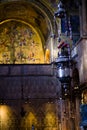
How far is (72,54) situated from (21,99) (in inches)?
156

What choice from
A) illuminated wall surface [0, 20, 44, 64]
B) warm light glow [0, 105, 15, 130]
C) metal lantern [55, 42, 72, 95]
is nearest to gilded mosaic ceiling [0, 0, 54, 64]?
illuminated wall surface [0, 20, 44, 64]

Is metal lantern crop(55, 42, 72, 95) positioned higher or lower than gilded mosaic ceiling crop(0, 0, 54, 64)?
lower

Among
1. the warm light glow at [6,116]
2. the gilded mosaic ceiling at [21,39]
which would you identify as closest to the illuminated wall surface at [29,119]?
the warm light glow at [6,116]

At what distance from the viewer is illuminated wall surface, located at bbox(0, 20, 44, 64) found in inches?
1028

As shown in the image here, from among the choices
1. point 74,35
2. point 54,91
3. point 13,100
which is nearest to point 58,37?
point 74,35

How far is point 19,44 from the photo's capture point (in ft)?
86.7

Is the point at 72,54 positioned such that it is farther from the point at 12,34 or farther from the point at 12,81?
the point at 12,34

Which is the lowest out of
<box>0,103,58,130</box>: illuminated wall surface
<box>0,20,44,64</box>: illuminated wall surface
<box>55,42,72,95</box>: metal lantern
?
<box>0,103,58,130</box>: illuminated wall surface

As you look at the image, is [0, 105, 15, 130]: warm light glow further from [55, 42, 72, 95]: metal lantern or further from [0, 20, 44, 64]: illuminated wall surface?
[0, 20, 44, 64]: illuminated wall surface

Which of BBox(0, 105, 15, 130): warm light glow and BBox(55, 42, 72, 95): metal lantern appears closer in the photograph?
BBox(55, 42, 72, 95): metal lantern

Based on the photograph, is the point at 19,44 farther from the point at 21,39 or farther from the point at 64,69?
the point at 64,69

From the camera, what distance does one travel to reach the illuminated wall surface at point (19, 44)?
26.1 m

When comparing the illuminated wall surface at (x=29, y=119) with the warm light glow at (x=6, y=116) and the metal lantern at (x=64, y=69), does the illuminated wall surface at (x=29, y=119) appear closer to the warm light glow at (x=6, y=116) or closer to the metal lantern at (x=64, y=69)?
the warm light glow at (x=6, y=116)

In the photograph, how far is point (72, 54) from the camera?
65.7ft
